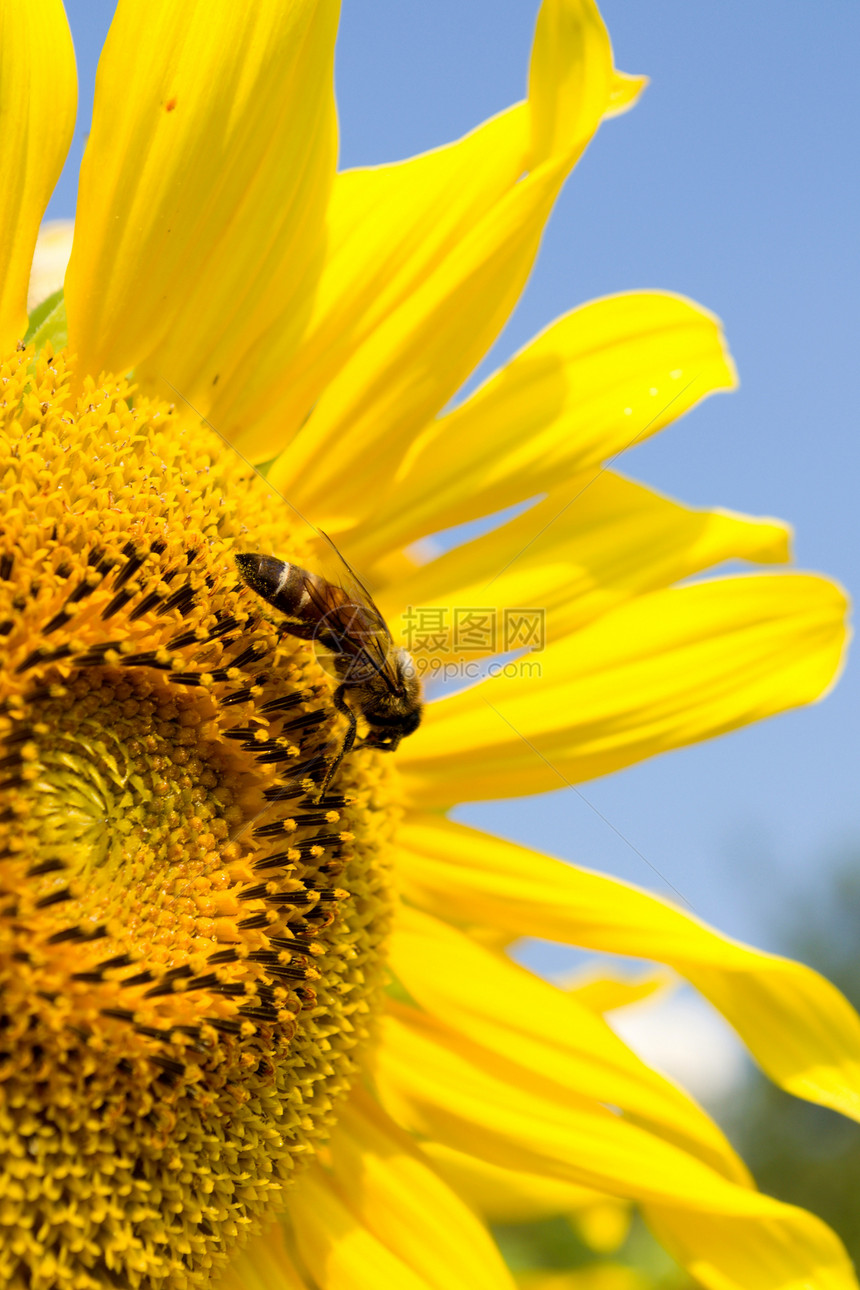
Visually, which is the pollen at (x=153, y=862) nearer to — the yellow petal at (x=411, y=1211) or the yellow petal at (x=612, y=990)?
the yellow petal at (x=411, y=1211)

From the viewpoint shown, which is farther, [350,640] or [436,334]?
[436,334]

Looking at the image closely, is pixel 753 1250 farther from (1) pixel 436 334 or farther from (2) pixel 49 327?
(2) pixel 49 327

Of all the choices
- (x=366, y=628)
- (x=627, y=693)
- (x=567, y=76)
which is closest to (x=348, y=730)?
(x=366, y=628)

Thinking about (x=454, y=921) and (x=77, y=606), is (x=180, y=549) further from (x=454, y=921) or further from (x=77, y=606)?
(x=454, y=921)

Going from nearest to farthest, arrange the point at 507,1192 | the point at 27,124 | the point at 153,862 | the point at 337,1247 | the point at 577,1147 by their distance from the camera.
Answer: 1. the point at 27,124
2. the point at 153,862
3. the point at 337,1247
4. the point at 577,1147
5. the point at 507,1192

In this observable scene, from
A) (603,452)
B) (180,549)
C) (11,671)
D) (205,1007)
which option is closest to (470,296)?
(603,452)

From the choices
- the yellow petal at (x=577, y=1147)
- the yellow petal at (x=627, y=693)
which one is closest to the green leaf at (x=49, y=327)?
the yellow petal at (x=627, y=693)
